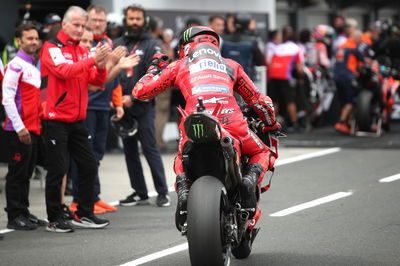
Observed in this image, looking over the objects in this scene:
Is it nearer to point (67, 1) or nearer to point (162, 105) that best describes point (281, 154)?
point (162, 105)

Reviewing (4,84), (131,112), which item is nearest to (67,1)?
(131,112)

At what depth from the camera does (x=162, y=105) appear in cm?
1511

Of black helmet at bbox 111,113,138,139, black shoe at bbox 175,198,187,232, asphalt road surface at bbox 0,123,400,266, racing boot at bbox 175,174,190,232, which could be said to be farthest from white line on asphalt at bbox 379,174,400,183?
black shoe at bbox 175,198,187,232

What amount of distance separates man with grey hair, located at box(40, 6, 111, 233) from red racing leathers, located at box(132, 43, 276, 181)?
62.0 inches

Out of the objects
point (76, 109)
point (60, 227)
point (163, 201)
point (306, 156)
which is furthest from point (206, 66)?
point (306, 156)

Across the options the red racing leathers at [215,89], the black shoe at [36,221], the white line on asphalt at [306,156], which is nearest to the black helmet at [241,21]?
the white line on asphalt at [306,156]

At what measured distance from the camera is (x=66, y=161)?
8.95 meters

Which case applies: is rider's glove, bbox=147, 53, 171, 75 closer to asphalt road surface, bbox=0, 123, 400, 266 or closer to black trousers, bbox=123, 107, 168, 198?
asphalt road surface, bbox=0, 123, 400, 266

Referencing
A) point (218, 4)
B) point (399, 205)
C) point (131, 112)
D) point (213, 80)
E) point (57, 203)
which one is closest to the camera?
point (213, 80)

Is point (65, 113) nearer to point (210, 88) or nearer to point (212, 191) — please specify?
point (210, 88)

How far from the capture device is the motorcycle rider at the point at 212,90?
6961mm

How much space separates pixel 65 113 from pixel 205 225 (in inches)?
117

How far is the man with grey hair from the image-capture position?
29.0 feet

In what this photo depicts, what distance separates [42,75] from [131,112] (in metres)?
1.61
